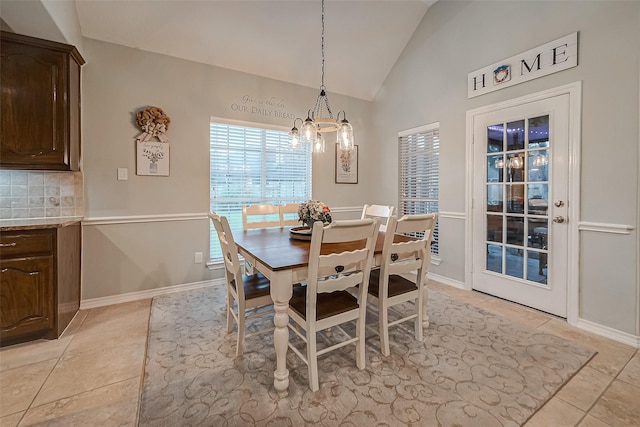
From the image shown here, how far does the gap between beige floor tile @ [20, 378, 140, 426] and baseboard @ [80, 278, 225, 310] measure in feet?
5.06

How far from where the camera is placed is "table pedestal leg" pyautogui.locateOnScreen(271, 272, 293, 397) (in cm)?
159

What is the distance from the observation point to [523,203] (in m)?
2.84

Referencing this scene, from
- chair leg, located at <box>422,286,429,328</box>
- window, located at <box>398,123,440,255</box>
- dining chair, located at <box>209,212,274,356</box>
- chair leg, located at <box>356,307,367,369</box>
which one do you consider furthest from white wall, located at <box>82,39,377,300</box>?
chair leg, located at <box>422,286,429,328</box>

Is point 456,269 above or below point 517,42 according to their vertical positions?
below

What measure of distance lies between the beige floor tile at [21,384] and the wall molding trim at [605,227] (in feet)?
13.3

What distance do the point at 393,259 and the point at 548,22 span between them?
2611 mm

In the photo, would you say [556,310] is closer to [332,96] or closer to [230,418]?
[230,418]

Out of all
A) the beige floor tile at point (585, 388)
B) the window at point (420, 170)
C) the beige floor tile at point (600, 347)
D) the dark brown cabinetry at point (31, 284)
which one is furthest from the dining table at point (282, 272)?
the window at point (420, 170)

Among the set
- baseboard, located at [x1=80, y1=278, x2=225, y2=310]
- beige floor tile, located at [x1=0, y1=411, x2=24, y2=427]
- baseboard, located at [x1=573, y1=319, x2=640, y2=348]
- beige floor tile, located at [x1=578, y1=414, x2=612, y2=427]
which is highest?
baseboard, located at [x1=80, y1=278, x2=225, y2=310]

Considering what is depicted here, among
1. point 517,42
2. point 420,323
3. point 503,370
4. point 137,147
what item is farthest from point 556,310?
point 137,147

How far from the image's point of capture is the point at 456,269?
11.4 ft

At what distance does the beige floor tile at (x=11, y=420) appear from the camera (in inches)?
57.2

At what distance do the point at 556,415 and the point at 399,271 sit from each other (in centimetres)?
108

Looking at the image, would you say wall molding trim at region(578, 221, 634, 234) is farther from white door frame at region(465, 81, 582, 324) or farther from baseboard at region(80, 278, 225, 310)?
baseboard at region(80, 278, 225, 310)
